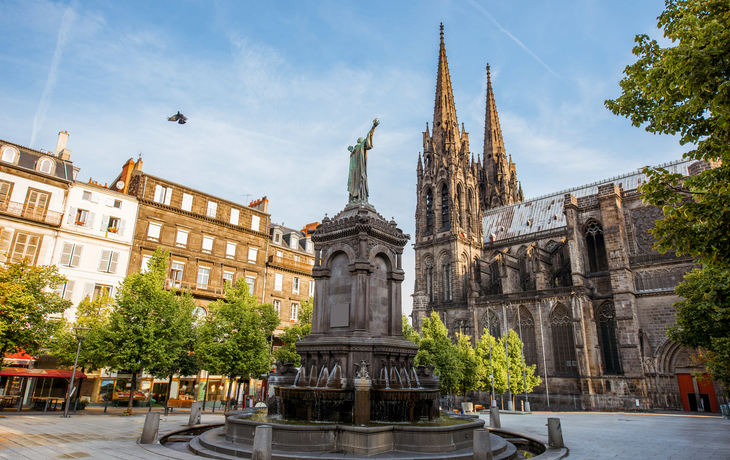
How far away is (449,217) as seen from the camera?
58.3 m

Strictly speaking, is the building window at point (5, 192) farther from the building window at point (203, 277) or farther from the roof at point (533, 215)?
the roof at point (533, 215)

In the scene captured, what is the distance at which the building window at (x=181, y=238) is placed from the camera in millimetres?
34581

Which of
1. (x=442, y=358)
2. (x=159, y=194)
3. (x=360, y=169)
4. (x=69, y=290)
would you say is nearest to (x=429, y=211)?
(x=442, y=358)

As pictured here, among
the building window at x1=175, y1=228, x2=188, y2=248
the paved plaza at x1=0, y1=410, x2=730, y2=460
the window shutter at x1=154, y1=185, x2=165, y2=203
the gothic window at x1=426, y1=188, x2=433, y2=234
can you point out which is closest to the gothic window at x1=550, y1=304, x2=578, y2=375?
the gothic window at x1=426, y1=188, x2=433, y2=234

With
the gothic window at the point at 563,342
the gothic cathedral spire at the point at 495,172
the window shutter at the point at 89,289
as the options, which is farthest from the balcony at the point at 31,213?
the gothic cathedral spire at the point at 495,172

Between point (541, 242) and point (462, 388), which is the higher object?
point (541, 242)

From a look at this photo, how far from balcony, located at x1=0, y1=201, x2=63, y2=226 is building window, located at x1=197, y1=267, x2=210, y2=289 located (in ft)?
33.0

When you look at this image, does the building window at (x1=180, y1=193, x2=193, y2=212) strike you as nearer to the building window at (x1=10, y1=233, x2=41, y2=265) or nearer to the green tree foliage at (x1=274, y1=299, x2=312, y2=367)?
the building window at (x1=10, y1=233, x2=41, y2=265)

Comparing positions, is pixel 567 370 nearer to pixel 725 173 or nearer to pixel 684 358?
pixel 684 358

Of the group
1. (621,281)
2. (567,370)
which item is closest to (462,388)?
(567,370)

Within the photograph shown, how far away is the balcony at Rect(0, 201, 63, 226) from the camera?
89.6 ft

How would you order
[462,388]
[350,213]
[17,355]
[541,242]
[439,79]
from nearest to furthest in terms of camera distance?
[350,213], [17,355], [462,388], [541,242], [439,79]

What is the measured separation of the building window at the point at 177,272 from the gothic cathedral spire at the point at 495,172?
51168 mm

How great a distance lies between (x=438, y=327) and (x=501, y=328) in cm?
1561
